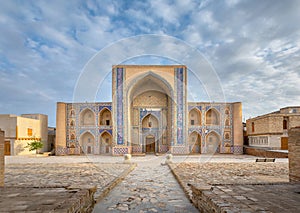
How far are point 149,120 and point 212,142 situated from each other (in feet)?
21.4

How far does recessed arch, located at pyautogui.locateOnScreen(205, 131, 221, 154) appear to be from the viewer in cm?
2299

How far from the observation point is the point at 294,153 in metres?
5.90

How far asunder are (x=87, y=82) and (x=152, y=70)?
8.83 metres

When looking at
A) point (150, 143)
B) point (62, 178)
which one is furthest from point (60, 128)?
point (62, 178)

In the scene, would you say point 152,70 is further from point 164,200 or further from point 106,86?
point 164,200

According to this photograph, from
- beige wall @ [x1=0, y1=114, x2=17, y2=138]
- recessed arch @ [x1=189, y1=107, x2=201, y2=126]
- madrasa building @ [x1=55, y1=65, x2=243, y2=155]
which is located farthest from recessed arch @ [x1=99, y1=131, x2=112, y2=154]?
recessed arch @ [x1=189, y1=107, x2=201, y2=126]

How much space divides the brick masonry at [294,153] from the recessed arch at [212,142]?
17124 millimetres

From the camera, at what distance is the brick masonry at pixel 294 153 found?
5.76 metres

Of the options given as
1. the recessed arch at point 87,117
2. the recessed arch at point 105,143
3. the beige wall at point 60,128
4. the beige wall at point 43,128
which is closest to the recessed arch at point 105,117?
the recessed arch at point 87,117

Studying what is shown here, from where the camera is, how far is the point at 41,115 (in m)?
25.3

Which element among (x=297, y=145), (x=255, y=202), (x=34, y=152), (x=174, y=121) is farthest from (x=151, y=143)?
(x=255, y=202)

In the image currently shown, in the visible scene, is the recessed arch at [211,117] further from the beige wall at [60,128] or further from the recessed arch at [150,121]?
the beige wall at [60,128]

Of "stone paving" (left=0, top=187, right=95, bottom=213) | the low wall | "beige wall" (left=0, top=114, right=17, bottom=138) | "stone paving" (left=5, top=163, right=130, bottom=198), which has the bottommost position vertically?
the low wall

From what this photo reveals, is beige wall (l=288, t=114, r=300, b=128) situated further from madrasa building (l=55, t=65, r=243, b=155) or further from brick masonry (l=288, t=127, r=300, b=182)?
brick masonry (l=288, t=127, r=300, b=182)
